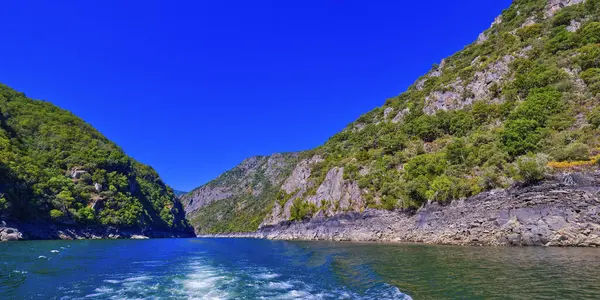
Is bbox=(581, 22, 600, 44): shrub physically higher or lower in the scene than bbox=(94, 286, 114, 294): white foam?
higher

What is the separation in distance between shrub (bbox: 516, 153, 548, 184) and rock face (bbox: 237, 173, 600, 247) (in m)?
0.98

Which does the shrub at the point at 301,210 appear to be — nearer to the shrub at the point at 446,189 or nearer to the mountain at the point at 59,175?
the shrub at the point at 446,189

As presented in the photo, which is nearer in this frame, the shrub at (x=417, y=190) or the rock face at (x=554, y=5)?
the shrub at (x=417, y=190)

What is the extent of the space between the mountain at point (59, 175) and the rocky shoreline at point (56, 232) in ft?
4.12

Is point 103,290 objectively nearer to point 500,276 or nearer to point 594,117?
point 500,276

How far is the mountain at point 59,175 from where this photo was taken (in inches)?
2758

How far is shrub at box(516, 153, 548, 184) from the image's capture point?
30.7 metres

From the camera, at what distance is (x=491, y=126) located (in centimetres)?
5497

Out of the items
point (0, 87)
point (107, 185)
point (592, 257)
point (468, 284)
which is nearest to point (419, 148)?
point (592, 257)

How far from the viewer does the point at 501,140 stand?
43156 millimetres

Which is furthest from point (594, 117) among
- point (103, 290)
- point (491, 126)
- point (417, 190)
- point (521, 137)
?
point (103, 290)

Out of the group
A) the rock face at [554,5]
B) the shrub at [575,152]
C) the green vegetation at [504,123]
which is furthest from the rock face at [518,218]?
the rock face at [554,5]

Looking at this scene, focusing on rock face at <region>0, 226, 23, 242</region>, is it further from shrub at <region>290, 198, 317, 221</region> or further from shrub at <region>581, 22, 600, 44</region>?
shrub at <region>581, 22, 600, 44</region>

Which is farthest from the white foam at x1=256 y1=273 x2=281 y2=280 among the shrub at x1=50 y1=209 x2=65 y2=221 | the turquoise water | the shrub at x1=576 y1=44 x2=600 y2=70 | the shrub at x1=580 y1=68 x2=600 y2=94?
the shrub at x1=50 y1=209 x2=65 y2=221
